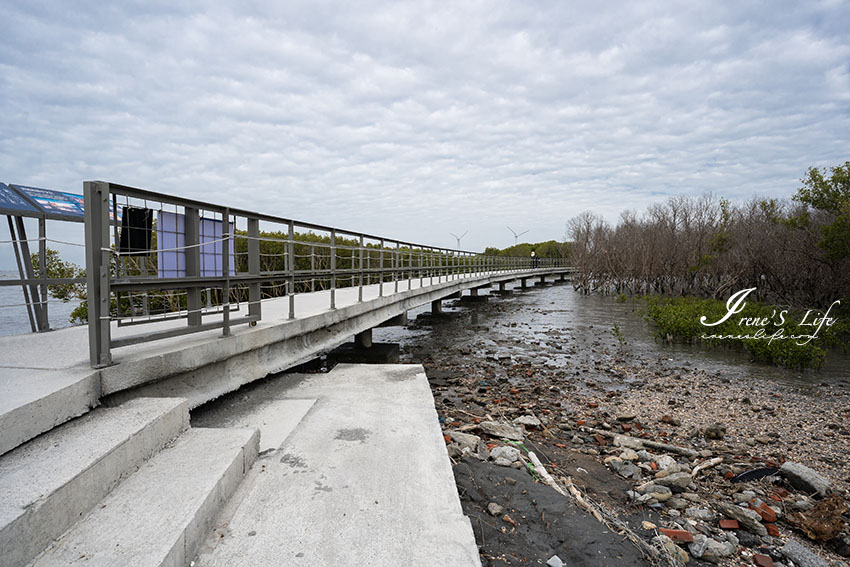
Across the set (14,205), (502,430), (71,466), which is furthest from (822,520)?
(14,205)

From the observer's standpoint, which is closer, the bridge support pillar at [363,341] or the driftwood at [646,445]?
the driftwood at [646,445]

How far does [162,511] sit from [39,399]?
3.71ft

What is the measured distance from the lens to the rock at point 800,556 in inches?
136

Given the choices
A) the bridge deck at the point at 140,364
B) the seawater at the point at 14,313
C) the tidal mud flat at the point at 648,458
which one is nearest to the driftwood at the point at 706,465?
the tidal mud flat at the point at 648,458

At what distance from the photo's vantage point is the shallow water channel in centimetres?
1050

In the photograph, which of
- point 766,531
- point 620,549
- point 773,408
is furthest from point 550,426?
point 773,408

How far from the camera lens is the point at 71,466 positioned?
7.72 feet

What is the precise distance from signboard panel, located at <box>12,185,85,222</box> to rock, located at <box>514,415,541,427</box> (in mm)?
7168

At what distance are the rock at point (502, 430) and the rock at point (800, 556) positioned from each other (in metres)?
2.56

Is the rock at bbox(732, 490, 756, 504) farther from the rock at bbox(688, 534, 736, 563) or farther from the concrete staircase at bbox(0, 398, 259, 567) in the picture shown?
the concrete staircase at bbox(0, 398, 259, 567)

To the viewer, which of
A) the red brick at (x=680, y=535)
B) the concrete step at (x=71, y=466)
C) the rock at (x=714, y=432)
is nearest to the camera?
the concrete step at (x=71, y=466)

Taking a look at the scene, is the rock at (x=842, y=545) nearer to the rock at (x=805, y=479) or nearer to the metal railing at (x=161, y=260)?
the rock at (x=805, y=479)

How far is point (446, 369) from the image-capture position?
1061cm

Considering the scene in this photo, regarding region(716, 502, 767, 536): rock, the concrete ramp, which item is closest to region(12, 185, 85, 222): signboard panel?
the concrete ramp
